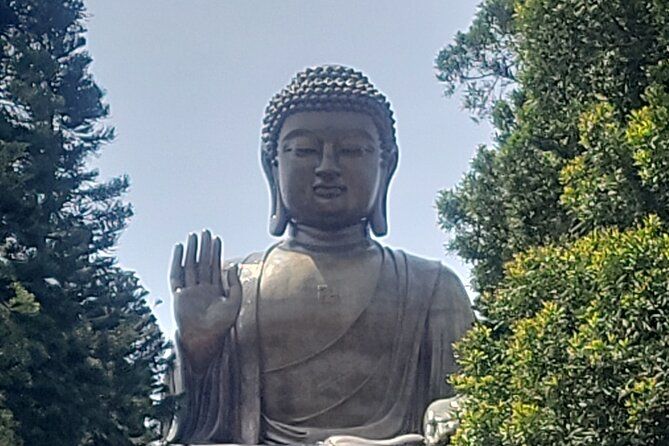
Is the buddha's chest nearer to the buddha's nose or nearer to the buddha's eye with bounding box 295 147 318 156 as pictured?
the buddha's nose

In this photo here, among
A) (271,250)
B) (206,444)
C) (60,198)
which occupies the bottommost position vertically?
(206,444)

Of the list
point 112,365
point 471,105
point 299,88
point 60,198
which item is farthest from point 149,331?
point 299,88

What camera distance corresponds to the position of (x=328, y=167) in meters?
8.91

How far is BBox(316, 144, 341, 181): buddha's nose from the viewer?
891 cm

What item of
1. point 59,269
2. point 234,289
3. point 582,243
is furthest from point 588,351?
point 59,269

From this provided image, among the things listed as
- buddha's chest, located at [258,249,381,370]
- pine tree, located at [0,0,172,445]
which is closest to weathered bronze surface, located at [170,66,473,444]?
buddha's chest, located at [258,249,381,370]

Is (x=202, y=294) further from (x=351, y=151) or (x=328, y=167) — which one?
(x=351, y=151)

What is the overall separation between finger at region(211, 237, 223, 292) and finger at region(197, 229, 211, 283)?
25 millimetres

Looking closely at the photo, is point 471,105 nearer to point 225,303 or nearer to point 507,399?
point 225,303

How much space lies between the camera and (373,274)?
891cm

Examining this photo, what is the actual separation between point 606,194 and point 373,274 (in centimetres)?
314

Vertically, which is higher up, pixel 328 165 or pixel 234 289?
pixel 328 165

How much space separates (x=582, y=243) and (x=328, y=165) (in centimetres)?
348

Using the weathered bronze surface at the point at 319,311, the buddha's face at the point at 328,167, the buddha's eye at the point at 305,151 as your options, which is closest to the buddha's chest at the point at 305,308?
the weathered bronze surface at the point at 319,311
